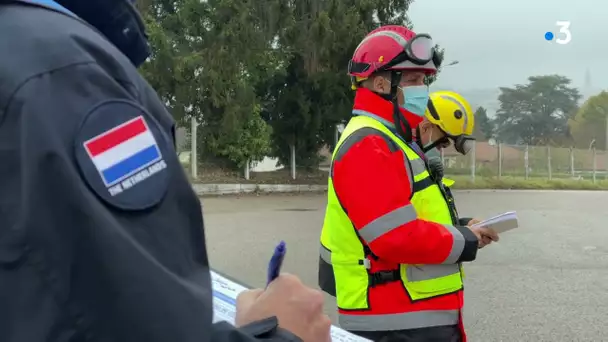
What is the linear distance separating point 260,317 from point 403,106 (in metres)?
1.82

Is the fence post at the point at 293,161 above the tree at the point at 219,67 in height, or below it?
below

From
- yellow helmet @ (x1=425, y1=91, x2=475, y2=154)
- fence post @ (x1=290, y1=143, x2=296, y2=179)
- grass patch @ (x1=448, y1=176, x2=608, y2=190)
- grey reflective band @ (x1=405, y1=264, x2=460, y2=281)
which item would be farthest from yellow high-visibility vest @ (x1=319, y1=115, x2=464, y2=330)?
grass patch @ (x1=448, y1=176, x2=608, y2=190)

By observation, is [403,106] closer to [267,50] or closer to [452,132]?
[452,132]

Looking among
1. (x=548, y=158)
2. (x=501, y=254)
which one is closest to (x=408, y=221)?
(x=501, y=254)

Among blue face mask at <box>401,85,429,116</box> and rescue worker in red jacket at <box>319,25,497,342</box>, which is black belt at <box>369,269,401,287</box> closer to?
rescue worker in red jacket at <box>319,25,497,342</box>

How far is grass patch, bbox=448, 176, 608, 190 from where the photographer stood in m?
24.7

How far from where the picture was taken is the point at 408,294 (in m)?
2.62

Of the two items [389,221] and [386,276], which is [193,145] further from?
[389,221]

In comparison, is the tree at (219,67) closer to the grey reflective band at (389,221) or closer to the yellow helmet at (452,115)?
the yellow helmet at (452,115)

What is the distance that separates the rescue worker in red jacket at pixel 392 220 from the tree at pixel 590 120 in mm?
53270

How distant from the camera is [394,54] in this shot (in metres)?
2.82

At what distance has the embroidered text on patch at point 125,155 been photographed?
32.8 inches

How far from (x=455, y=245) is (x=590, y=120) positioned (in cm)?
5955

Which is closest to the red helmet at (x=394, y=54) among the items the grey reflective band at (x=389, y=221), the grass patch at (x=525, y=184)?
the grey reflective band at (x=389, y=221)
